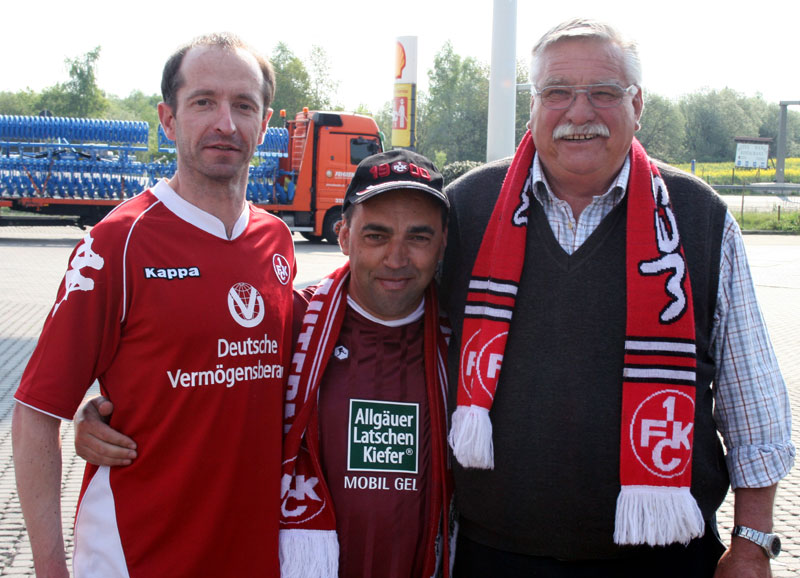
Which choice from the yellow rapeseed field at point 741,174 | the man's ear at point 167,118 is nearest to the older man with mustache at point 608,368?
the man's ear at point 167,118

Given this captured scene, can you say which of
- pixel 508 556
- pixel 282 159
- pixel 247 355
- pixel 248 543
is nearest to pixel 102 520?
pixel 248 543

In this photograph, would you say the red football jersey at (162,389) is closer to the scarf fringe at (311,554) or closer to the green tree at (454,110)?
the scarf fringe at (311,554)

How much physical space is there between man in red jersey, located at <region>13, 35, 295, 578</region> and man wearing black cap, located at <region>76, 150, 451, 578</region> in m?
0.11

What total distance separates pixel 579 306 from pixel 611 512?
62 centimetres

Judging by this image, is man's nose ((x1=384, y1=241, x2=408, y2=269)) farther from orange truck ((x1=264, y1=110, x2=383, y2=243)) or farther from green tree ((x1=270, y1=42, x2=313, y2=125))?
green tree ((x1=270, y1=42, x2=313, y2=125))

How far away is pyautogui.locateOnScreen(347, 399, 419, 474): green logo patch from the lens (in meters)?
2.45

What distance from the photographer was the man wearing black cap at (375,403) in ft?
7.89

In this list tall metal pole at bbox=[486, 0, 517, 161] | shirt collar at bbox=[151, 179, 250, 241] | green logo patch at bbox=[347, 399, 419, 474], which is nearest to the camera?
shirt collar at bbox=[151, 179, 250, 241]

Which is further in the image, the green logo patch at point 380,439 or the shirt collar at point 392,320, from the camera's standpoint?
the shirt collar at point 392,320

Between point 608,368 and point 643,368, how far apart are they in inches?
4.2

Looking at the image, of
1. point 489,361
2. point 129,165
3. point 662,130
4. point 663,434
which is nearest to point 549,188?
point 489,361

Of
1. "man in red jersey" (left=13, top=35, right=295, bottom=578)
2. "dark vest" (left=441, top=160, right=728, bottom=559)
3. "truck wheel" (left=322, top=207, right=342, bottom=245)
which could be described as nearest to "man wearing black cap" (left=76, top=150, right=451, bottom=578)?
"man in red jersey" (left=13, top=35, right=295, bottom=578)

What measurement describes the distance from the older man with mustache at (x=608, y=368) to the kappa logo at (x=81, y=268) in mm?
1109

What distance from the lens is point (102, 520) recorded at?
2.21 meters
